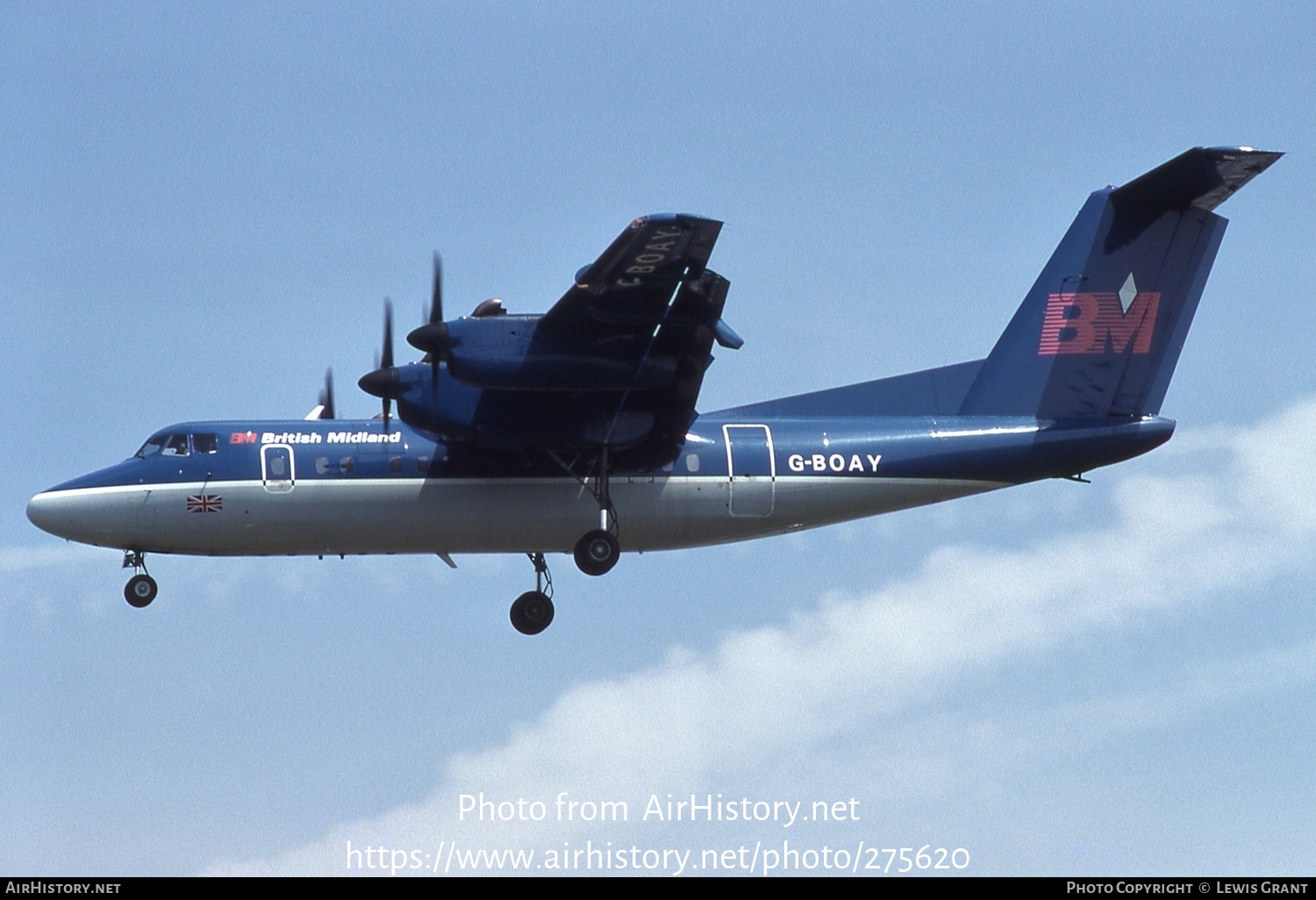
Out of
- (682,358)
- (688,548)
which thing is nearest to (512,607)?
(688,548)

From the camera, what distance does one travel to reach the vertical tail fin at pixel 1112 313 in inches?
899

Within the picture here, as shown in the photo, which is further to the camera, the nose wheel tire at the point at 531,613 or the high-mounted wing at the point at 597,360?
the nose wheel tire at the point at 531,613

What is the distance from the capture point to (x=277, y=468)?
856 inches

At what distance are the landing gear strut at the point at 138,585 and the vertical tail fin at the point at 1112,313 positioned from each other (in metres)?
10.7

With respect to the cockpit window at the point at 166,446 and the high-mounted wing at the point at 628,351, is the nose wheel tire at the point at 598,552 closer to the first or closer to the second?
the high-mounted wing at the point at 628,351

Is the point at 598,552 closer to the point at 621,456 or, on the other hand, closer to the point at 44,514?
the point at 621,456

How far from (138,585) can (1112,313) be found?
514 inches

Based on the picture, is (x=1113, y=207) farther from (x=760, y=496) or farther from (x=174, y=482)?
(x=174, y=482)

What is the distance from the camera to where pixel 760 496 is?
2206cm

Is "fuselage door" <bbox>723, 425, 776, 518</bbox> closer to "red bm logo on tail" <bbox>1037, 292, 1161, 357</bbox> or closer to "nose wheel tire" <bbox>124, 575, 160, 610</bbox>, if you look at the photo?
"red bm logo on tail" <bbox>1037, 292, 1161, 357</bbox>

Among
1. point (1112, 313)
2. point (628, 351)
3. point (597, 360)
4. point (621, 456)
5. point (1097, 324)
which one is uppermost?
point (1112, 313)

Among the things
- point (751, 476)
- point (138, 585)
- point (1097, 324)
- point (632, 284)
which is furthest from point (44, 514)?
point (1097, 324)

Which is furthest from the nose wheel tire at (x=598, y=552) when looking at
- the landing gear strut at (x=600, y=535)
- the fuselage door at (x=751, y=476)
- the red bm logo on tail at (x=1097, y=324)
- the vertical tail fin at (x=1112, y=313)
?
the red bm logo on tail at (x=1097, y=324)
